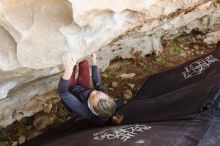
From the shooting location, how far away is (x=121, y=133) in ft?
5.57

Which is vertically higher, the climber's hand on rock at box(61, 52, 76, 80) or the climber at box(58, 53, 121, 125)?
the climber's hand on rock at box(61, 52, 76, 80)

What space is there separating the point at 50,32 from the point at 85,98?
0.39 meters

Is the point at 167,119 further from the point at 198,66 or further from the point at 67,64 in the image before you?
the point at 198,66

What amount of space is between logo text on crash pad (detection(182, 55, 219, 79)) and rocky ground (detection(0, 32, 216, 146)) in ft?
1.44

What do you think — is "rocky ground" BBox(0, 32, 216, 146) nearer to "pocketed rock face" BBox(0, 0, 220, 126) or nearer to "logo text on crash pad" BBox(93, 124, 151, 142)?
"pocketed rock face" BBox(0, 0, 220, 126)

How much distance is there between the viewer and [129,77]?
2.92 meters

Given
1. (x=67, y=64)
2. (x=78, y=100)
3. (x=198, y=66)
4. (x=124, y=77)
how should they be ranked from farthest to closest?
1. (x=124, y=77)
2. (x=198, y=66)
3. (x=78, y=100)
4. (x=67, y=64)

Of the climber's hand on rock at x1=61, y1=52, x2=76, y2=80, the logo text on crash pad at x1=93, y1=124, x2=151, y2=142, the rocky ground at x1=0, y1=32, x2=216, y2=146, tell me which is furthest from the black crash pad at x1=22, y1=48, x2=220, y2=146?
the climber's hand on rock at x1=61, y1=52, x2=76, y2=80

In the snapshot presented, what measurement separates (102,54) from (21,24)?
0.97 meters

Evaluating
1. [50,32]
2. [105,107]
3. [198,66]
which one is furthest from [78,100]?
[198,66]

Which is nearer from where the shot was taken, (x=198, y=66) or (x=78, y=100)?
(x=78, y=100)

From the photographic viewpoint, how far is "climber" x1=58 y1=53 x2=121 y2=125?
6.55 feet

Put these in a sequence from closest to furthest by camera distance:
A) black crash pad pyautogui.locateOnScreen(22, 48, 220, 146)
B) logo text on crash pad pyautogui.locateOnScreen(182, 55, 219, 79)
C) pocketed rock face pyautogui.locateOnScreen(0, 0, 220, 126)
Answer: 1. black crash pad pyautogui.locateOnScreen(22, 48, 220, 146)
2. pocketed rock face pyautogui.locateOnScreen(0, 0, 220, 126)
3. logo text on crash pad pyautogui.locateOnScreen(182, 55, 219, 79)

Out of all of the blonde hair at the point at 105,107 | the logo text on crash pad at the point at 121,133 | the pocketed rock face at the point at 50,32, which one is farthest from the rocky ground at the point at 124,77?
the logo text on crash pad at the point at 121,133
